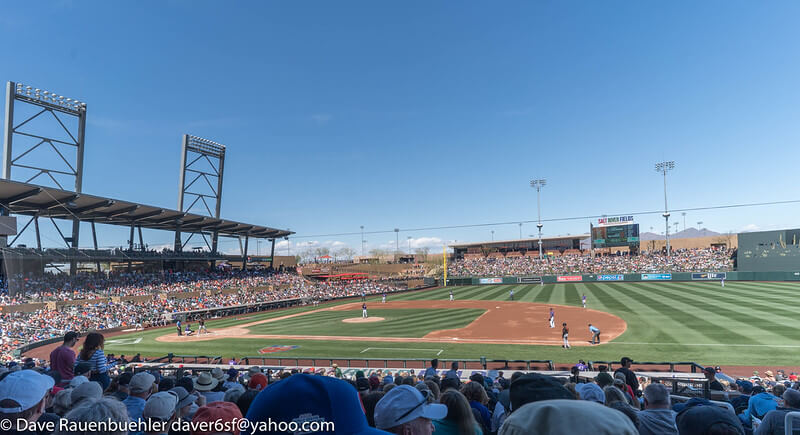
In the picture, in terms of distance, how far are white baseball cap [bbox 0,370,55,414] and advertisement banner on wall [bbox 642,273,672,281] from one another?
6637 cm

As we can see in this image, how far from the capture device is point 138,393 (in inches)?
204

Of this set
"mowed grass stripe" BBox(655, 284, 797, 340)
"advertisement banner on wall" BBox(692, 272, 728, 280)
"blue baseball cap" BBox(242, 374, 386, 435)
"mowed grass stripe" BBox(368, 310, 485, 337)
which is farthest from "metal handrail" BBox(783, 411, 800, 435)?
"advertisement banner on wall" BBox(692, 272, 728, 280)

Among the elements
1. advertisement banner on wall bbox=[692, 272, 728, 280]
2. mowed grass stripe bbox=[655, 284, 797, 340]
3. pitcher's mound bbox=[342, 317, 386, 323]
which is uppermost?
advertisement banner on wall bbox=[692, 272, 728, 280]

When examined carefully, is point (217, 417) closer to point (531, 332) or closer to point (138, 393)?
point (138, 393)

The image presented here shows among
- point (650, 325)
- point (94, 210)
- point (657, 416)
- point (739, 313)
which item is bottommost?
point (650, 325)

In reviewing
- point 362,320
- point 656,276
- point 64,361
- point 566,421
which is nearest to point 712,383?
point 566,421

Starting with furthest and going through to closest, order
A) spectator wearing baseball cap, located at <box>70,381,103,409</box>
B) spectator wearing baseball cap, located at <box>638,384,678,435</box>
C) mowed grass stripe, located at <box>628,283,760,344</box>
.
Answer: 1. mowed grass stripe, located at <box>628,283,760,344</box>
2. spectator wearing baseball cap, located at <box>70,381,103,409</box>
3. spectator wearing baseball cap, located at <box>638,384,678,435</box>

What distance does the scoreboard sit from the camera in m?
76.0

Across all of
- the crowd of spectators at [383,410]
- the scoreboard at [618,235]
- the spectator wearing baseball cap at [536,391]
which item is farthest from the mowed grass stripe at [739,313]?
the scoreboard at [618,235]

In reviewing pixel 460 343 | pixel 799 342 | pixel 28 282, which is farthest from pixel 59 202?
pixel 799 342

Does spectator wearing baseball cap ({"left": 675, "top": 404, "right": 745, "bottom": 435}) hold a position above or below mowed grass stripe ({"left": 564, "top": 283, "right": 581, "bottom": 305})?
above

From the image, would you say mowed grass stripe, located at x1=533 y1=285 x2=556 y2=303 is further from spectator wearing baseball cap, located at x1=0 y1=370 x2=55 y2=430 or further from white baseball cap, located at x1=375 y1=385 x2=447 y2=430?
spectator wearing baseball cap, located at x1=0 y1=370 x2=55 y2=430

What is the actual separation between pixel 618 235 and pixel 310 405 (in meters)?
86.9

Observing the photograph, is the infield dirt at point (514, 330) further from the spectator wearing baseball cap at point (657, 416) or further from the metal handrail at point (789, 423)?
the metal handrail at point (789, 423)
